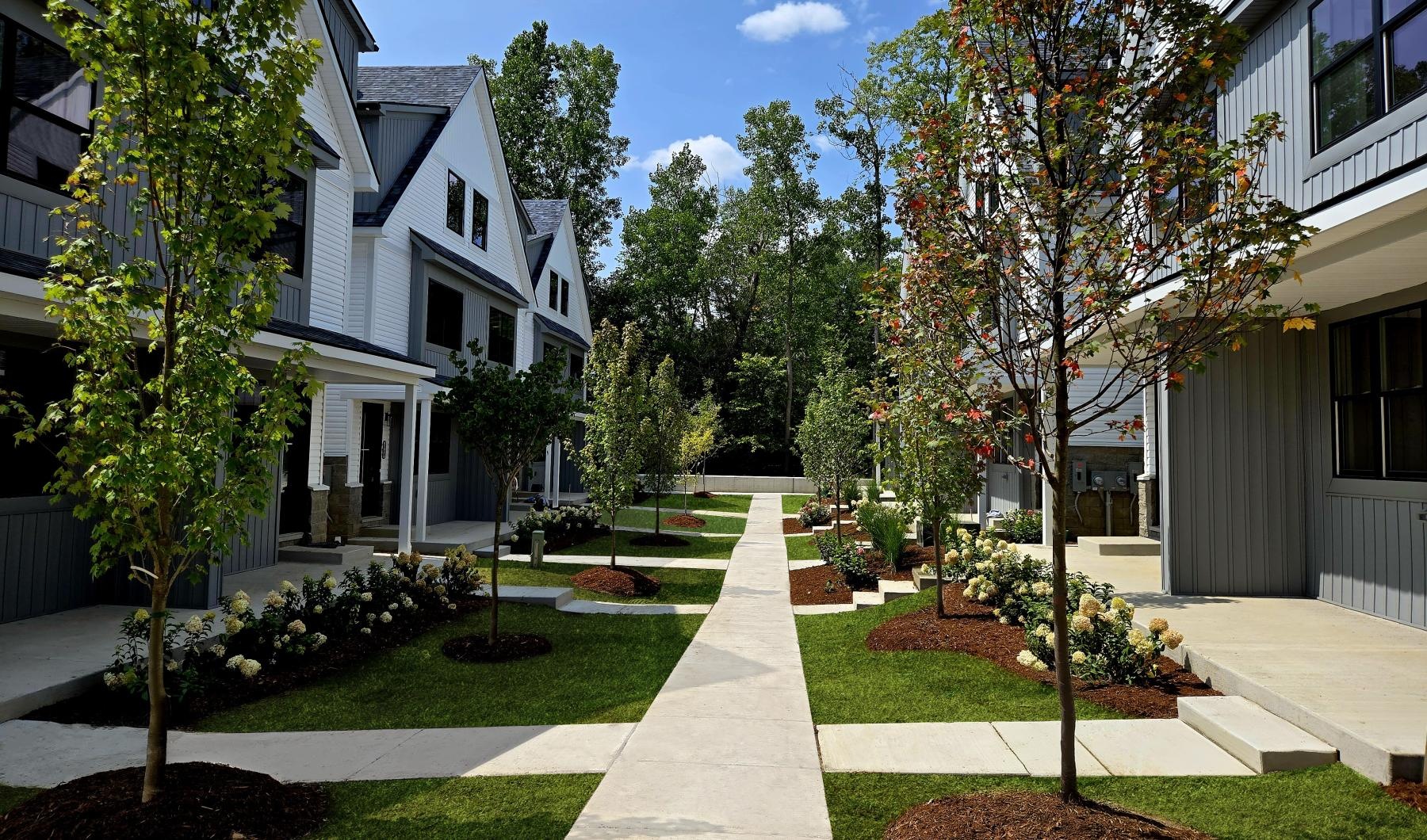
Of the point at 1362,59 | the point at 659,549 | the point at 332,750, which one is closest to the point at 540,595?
the point at 332,750

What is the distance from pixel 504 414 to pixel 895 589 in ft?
19.4

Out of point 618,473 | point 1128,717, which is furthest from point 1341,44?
point 618,473

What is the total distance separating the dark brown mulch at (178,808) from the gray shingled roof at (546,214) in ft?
82.7

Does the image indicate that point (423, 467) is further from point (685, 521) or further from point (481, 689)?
point (685, 521)

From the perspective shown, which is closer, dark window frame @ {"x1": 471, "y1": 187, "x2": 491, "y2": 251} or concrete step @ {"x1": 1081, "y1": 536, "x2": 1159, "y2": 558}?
concrete step @ {"x1": 1081, "y1": 536, "x2": 1159, "y2": 558}

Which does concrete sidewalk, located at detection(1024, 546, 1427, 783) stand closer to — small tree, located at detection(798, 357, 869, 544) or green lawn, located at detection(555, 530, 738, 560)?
Result: small tree, located at detection(798, 357, 869, 544)

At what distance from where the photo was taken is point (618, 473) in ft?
48.6

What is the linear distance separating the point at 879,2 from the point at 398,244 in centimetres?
1442

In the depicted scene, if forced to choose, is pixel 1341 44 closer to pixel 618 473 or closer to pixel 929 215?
pixel 929 215

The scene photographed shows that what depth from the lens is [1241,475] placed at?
356 inches

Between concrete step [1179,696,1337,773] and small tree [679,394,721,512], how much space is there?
20777 millimetres

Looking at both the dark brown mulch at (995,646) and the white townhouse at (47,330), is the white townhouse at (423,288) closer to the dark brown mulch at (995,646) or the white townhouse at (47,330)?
the white townhouse at (47,330)

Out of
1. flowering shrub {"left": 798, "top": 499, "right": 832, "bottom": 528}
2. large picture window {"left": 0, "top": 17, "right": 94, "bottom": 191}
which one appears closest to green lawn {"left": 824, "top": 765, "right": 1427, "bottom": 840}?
large picture window {"left": 0, "top": 17, "right": 94, "bottom": 191}

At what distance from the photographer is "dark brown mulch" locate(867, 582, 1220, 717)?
609 centimetres
